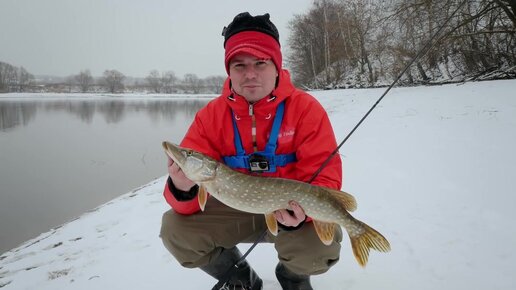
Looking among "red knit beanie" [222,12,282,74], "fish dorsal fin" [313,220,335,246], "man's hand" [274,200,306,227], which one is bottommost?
"fish dorsal fin" [313,220,335,246]

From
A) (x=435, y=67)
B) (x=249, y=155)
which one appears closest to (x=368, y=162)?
(x=249, y=155)

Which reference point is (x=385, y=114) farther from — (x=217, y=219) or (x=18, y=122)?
(x=18, y=122)

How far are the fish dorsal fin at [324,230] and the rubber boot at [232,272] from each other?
65cm

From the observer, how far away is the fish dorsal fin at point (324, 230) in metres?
1.58

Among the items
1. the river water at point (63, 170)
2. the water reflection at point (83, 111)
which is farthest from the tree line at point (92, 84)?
the river water at point (63, 170)

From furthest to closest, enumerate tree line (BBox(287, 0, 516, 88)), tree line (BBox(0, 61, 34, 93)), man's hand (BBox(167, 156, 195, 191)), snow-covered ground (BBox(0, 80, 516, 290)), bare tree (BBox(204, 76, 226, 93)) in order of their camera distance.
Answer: bare tree (BBox(204, 76, 226, 93)), tree line (BBox(0, 61, 34, 93)), tree line (BBox(287, 0, 516, 88)), snow-covered ground (BBox(0, 80, 516, 290)), man's hand (BBox(167, 156, 195, 191))

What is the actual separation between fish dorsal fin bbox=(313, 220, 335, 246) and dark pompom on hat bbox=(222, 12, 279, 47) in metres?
1.19

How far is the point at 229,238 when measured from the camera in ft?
6.13

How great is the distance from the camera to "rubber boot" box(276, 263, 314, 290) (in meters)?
1.80

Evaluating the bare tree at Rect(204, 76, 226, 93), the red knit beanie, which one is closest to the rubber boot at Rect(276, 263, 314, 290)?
the red knit beanie

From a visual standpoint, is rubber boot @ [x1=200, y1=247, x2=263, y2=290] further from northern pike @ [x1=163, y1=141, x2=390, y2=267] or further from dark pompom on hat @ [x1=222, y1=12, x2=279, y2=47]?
dark pompom on hat @ [x1=222, y1=12, x2=279, y2=47]

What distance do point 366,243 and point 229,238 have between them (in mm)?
832

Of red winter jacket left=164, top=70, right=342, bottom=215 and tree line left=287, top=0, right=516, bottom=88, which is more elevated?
tree line left=287, top=0, right=516, bottom=88

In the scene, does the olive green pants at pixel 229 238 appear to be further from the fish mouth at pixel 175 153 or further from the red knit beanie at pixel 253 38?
the red knit beanie at pixel 253 38
